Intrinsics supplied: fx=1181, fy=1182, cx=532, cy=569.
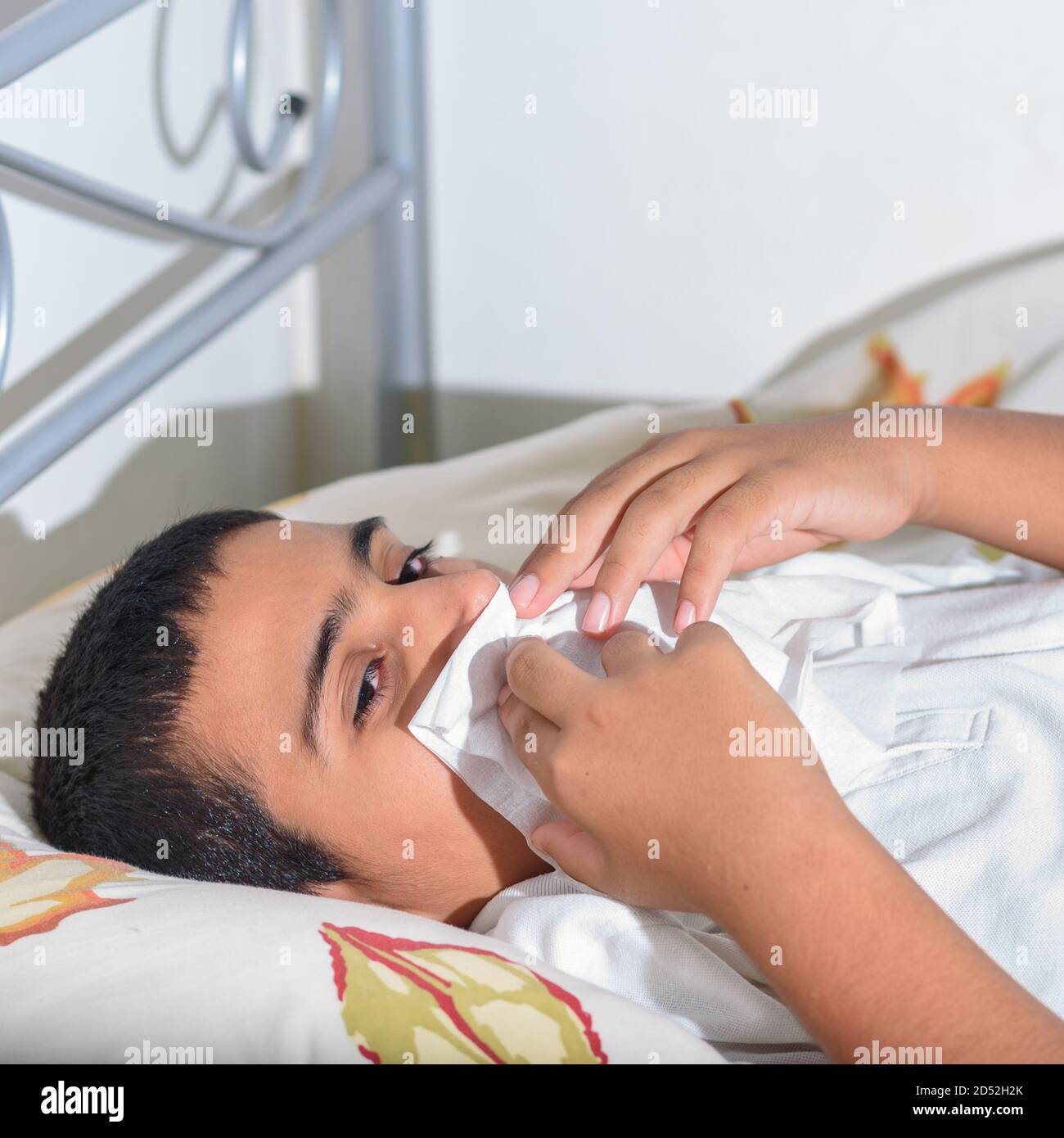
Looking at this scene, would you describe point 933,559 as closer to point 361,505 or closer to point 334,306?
point 361,505

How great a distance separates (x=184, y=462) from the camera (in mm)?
1521

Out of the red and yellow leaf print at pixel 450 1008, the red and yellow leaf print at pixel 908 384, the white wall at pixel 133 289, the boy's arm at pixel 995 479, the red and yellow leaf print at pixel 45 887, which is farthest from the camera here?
the red and yellow leaf print at pixel 908 384

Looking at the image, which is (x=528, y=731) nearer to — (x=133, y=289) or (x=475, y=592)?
(x=475, y=592)

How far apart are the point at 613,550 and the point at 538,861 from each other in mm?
251

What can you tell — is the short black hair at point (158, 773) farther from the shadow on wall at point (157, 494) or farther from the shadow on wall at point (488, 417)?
the shadow on wall at point (488, 417)

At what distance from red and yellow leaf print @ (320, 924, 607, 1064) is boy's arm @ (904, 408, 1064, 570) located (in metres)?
0.54

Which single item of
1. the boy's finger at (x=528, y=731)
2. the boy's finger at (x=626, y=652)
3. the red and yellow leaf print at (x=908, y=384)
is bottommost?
the boy's finger at (x=528, y=731)

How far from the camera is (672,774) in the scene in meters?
0.68

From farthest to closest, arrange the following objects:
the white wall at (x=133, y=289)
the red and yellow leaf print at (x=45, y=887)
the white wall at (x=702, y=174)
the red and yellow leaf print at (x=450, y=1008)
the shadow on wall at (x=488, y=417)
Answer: the shadow on wall at (x=488, y=417), the white wall at (x=702, y=174), the white wall at (x=133, y=289), the red and yellow leaf print at (x=45, y=887), the red and yellow leaf print at (x=450, y=1008)

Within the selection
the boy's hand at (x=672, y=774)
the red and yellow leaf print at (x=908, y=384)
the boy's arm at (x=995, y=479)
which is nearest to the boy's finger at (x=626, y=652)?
the boy's hand at (x=672, y=774)

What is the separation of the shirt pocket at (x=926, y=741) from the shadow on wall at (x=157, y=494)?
33.8 inches

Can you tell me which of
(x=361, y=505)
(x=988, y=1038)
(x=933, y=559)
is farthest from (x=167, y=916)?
(x=933, y=559)

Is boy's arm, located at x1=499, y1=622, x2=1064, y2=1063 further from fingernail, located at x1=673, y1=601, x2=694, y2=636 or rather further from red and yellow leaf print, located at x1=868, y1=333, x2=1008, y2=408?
red and yellow leaf print, located at x1=868, y1=333, x2=1008, y2=408

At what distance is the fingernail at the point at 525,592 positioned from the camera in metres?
0.80
